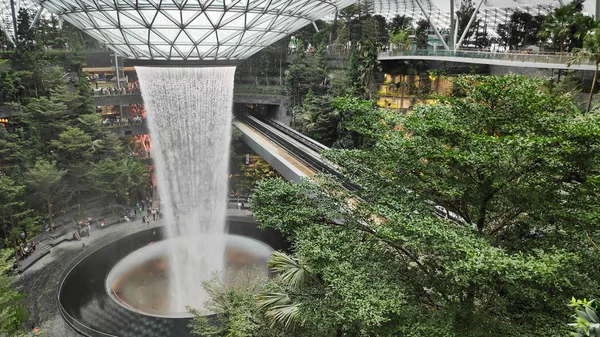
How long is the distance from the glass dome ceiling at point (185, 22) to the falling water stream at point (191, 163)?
2457 mm

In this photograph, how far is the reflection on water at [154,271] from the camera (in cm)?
2319

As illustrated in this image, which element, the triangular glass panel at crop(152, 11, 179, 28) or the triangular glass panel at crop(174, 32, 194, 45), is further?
the triangular glass panel at crop(174, 32, 194, 45)

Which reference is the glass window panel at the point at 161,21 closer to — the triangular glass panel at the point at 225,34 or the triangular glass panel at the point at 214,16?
the triangular glass panel at the point at 214,16

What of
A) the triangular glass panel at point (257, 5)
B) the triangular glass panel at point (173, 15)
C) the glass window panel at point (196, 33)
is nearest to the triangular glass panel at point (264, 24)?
the triangular glass panel at point (257, 5)

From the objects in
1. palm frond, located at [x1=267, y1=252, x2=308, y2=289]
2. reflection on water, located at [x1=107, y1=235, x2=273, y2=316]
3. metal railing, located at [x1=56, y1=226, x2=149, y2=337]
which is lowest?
reflection on water, located at [x1=107, y1=235, x2=273, y2=316]

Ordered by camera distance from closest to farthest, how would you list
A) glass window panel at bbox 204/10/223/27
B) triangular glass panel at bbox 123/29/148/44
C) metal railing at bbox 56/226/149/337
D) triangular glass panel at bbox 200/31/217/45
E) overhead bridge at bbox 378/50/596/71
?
metal railing at bbox 56/226/149/337
overhead bridge at bbox 378/50/596/71
glass window panel at bbox 204/10/223/27
triangular glass panel at bbox 123/29/148/44
triangular glass panel at bbox 200/31/217/45

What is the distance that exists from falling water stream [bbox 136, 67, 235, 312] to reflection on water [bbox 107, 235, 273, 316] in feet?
1.86

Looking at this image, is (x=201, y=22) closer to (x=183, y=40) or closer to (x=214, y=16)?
(x=214, y=16)

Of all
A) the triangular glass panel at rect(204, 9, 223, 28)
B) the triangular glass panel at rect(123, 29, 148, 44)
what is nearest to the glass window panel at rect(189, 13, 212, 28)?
the triangular glass panel at rect(204, 9, 223, 28)

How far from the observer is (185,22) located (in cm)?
2516

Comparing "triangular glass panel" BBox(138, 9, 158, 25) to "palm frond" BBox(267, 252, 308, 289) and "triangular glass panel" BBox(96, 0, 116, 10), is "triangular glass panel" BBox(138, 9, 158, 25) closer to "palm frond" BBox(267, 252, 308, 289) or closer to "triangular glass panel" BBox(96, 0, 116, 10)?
"triangular glass panel" BBox(96, 0, 116, 10)

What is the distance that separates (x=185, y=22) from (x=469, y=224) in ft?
73.4

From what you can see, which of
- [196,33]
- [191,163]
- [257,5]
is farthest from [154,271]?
[257,5]

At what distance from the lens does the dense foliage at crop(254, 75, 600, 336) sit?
7.63m
